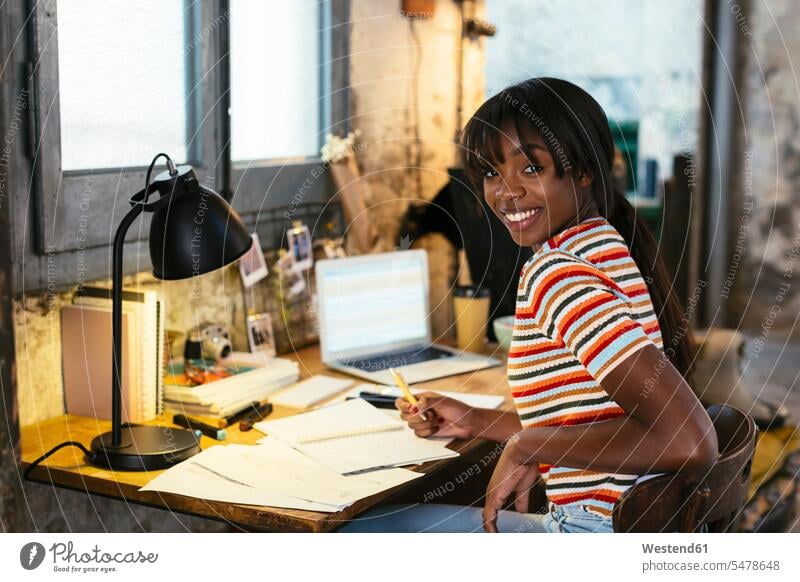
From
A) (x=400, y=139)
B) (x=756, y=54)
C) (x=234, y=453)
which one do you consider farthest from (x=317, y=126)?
(x=756, y=54)

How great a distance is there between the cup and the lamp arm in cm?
107

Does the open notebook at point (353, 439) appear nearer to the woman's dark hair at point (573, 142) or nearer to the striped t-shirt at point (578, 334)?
→ the striped t-shirt at point (578, 334)

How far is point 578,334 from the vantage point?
1287 millimetres

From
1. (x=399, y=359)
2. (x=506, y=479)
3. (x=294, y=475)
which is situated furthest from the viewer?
(x=399, y=359)

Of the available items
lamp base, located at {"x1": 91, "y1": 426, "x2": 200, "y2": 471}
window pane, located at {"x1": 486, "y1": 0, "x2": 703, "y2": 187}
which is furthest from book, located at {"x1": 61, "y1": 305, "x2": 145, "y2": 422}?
window pane, located at {"x1": 486, "y1": 0, "x2": 703, "y2": 187}

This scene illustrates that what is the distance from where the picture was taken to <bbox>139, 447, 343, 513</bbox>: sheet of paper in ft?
4.66

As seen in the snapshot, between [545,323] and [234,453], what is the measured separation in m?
0.60

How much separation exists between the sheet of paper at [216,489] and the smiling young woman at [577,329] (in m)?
0.24

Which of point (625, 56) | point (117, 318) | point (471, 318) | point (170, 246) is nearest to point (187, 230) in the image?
point (170, 246)

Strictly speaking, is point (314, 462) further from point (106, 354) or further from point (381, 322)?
point (381, 322)

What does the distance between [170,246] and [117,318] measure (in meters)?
0.15

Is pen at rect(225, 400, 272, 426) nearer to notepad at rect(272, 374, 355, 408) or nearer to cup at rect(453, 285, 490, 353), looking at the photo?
notepad at rect(272, 374, 355, 408)

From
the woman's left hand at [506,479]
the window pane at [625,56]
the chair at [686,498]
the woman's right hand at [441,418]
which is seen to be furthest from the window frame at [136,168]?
the window pane at [625,56]

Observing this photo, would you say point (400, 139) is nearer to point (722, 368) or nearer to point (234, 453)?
point (722, 368)
